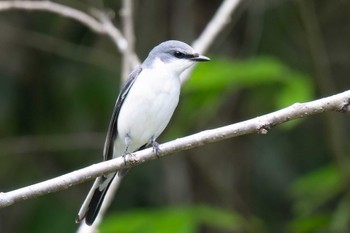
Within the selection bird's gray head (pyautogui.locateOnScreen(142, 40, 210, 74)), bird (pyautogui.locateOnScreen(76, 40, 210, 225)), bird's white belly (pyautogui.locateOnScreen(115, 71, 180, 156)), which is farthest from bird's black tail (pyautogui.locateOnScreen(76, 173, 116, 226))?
bird's gray head (pyautogui.locateOnScreen(142, 40, 210, 74))

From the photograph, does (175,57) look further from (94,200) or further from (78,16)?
(94,200)

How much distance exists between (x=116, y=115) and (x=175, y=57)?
429 mm

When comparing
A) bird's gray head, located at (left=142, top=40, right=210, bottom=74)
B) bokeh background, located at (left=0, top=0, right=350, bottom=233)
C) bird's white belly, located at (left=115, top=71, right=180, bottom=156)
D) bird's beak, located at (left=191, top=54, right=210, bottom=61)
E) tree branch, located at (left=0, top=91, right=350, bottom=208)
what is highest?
bokeh background, located at (left=0, top=0, right=350, bottom=233)

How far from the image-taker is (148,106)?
13.6 feet

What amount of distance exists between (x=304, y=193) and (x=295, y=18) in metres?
1.39

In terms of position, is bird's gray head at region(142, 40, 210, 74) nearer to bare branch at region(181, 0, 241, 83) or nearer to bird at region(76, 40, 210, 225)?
bird at region(76, 40, 210, 225)

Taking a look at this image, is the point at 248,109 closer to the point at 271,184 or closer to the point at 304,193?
the point at 271,184

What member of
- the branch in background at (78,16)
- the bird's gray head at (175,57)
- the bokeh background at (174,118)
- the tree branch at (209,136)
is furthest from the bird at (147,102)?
the bokeh background at (174,118)

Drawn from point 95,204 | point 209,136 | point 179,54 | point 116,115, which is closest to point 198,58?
point 179,54

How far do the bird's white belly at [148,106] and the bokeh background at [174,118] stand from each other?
A: 6.10ft

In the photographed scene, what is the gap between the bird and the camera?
13.5ft

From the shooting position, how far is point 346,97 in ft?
10.2

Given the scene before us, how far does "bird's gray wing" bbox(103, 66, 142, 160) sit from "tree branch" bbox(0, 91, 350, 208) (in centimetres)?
100

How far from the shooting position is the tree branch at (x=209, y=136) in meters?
3.11
